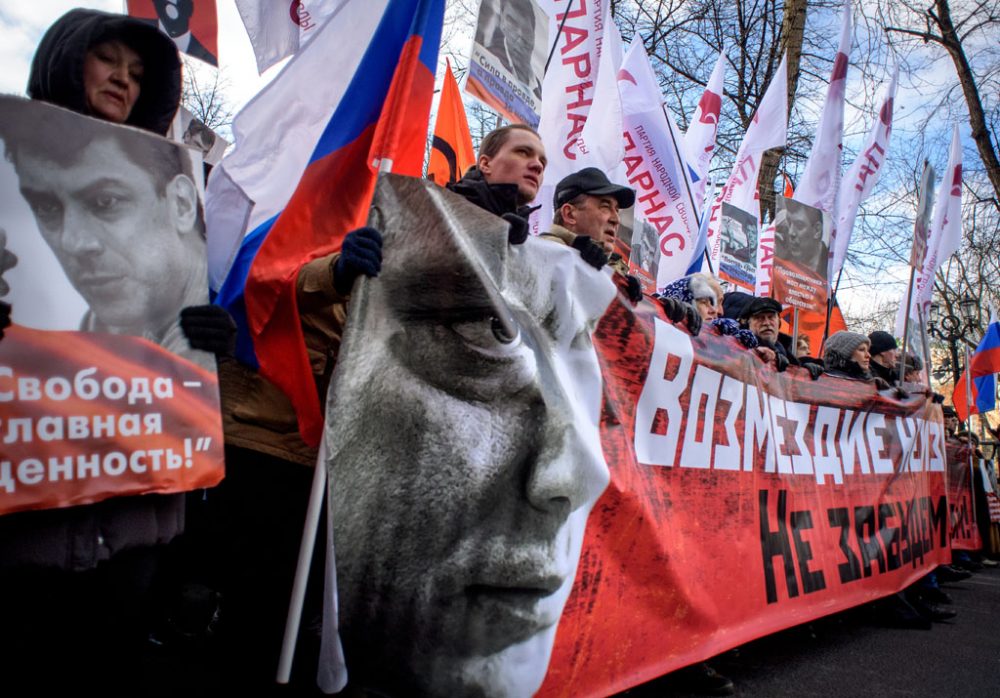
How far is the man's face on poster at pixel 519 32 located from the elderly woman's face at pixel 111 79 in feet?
6.39

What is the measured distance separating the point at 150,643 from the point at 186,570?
770 millimetres

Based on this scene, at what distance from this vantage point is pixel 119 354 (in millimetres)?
1548

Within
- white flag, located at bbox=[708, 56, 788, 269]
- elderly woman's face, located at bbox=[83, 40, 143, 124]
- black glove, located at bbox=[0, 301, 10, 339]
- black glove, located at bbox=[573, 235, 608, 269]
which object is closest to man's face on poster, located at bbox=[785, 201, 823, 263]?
white flag, located at bbox=[708, 56, 788, 269]

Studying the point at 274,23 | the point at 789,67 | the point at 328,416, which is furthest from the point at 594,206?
the point at 789,67

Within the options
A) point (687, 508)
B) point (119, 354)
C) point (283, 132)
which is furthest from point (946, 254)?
point (119, 354)

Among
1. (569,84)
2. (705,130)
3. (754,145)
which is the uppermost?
(754,145)

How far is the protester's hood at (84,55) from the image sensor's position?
5.40 feet

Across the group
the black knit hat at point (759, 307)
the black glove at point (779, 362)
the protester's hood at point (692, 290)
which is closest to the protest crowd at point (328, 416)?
the black glove at point (779, 362)

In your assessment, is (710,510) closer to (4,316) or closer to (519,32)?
(519,32)

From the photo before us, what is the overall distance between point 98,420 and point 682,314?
2218 mm

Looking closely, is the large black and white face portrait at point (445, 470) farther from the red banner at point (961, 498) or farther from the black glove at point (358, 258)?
the red banner at point (961, 498)

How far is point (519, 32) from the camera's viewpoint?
135 inches

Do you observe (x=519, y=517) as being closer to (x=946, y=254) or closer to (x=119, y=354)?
(x=119, y=354)

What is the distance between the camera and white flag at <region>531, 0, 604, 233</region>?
459cm
